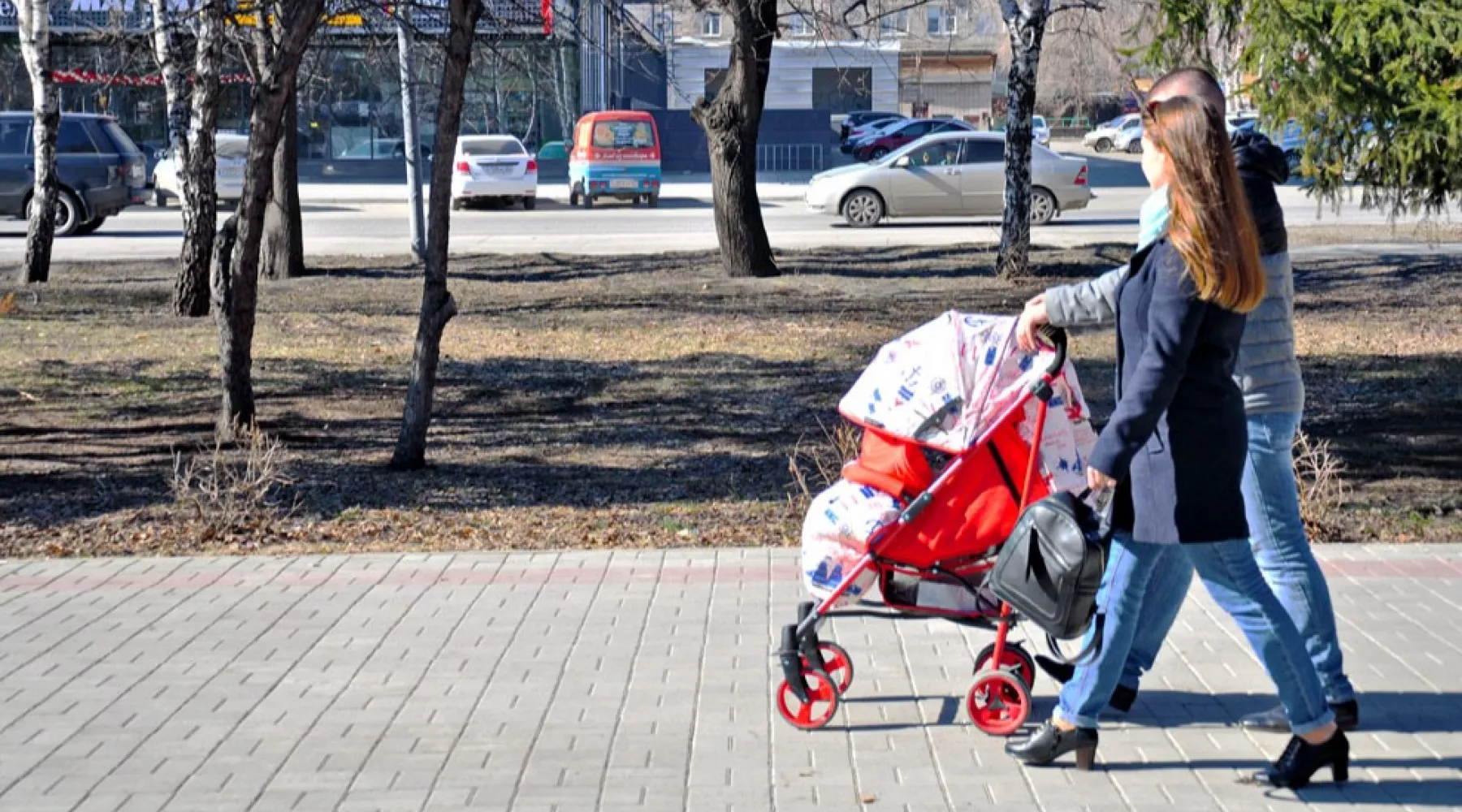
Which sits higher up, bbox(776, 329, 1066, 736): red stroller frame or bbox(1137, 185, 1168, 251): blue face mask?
bbox(1137, 185, 1168, 251): blue face mask

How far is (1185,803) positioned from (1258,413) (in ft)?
3.66

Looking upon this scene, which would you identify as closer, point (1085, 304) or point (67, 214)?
point (1085, 304)

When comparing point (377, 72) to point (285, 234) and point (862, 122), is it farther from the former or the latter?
point (862, 122)

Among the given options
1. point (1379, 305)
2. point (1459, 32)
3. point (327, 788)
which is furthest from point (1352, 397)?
point (327, 788)

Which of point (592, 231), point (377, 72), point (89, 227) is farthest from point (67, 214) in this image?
point (377, 72)

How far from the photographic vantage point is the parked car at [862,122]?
179 feet

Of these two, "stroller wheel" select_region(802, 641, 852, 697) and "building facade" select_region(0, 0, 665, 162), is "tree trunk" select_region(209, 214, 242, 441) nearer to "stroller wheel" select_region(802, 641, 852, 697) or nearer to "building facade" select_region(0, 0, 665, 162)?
"building facade" select_region(0, 0, 665, 162)

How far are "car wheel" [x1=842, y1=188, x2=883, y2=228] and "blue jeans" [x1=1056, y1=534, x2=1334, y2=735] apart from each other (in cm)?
2261

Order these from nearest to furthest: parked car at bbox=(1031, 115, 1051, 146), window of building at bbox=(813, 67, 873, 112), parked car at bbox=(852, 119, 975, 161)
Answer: parked car at bbox=(852, 119, 975, 161) → parked car at bbox=(1031, 115, 1051, 146) → window of building at bbox=(813, 67, 873, 112)

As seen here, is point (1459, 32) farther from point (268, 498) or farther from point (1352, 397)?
point (268, 498)

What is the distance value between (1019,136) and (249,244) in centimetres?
1087

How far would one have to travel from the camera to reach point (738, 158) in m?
18.7

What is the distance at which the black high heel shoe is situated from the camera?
175 inches

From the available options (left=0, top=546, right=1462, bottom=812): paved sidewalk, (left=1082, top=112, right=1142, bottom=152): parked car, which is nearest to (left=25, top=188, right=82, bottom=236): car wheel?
(left=0, top=546, right=1462, bottom=812): paved sidewalk
